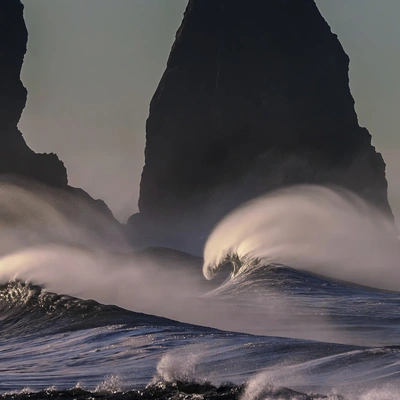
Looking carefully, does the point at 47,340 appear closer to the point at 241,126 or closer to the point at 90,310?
the point at 90,310

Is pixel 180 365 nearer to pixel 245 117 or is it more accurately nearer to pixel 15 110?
pixel 15 110

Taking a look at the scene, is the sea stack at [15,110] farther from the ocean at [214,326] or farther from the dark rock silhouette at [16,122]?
the ocean at [214,326]

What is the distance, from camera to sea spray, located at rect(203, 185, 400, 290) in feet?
109

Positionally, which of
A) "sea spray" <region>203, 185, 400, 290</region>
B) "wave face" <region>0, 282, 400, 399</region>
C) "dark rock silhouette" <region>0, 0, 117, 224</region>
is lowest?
"wave face" <region>0, 282, 400, 399</region>

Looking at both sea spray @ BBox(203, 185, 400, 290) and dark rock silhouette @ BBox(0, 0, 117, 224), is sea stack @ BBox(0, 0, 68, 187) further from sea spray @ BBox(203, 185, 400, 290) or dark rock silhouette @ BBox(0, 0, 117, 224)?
sea spray @ BBox(203, 185, 400, 290)

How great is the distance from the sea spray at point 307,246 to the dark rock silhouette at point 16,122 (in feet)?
169

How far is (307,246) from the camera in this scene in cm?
3994

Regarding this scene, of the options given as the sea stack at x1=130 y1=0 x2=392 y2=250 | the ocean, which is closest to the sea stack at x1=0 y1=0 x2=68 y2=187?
the sea stack at x1=130 y1=0 x2=392 y2=250

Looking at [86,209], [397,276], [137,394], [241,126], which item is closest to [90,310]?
[137,394]

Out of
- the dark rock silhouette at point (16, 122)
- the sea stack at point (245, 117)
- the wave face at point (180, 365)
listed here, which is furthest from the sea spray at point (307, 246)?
the sea stack at point (245, 117)

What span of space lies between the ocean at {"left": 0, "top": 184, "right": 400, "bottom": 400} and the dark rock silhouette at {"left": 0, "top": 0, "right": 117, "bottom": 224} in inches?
2573

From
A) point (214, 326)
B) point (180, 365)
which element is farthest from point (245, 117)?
point (180, 365)

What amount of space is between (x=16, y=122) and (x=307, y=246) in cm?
7394

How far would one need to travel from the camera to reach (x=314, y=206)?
2363 inches
